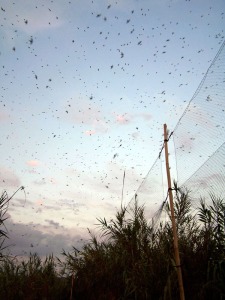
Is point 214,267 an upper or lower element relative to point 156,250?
lower

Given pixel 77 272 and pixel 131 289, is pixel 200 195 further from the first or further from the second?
pixel 77 272

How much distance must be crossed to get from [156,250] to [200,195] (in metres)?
2.33

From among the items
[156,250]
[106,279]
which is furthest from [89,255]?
[156,250]

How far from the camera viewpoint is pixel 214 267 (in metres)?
5.44

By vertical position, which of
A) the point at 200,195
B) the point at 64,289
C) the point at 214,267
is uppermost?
the point at 200,195

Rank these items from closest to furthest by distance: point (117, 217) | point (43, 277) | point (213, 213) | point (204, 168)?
point (204, 168)
point (213, 213)
point (117, 217)
point (43, 277)

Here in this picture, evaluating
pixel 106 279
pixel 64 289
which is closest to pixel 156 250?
pixel 106 279

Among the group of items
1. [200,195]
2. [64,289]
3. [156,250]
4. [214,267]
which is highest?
[200,195]

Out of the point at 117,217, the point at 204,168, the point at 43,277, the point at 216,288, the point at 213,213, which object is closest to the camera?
the point at 204,168

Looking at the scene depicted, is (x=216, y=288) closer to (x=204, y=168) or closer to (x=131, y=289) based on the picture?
(x=131, y=289)

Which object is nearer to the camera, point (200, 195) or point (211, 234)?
point (200, 195)

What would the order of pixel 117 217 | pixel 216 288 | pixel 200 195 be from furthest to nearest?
1. pixel 117 217
2. pixel 216 288
3. pixel 200 195

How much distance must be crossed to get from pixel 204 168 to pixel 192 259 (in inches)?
105

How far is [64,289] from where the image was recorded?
7379mm
